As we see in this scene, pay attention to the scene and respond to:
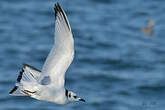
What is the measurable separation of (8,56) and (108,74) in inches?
90.2

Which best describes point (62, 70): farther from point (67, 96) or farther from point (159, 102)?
point (159, 102)

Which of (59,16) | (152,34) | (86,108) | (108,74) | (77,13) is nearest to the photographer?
(59,16)

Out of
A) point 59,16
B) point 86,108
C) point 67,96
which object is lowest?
point 86,108

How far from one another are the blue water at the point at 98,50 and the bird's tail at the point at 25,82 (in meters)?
4.88

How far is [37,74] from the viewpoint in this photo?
955cm

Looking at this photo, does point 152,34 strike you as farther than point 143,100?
Yes

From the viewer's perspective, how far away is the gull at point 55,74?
9.22 m

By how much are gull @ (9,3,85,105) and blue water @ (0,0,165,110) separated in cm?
479

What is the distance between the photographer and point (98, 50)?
16.9 metres

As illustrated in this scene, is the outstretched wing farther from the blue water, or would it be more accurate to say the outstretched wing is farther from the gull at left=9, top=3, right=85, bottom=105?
the blue water

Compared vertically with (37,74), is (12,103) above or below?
below

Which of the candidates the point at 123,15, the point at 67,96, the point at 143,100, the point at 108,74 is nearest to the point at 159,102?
the point at 143,100

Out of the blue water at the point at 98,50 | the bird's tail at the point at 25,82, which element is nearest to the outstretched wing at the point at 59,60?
the bird's tail at the point at 25,82

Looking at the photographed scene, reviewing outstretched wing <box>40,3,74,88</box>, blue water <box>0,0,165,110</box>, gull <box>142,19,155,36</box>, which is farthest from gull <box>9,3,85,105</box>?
gull <box>142,19,155,36</box>
